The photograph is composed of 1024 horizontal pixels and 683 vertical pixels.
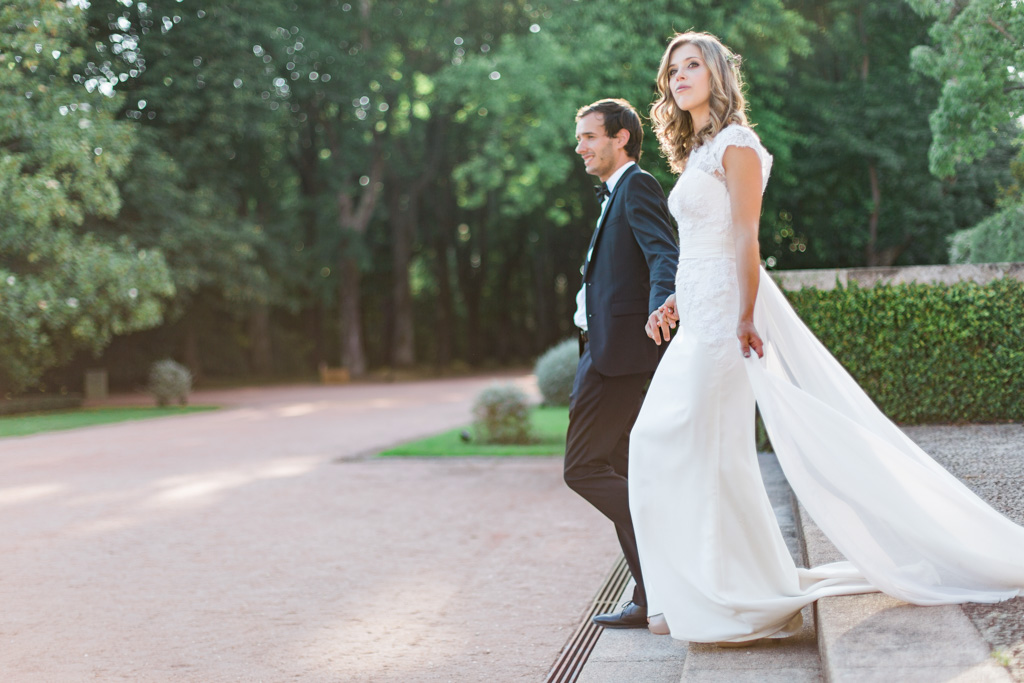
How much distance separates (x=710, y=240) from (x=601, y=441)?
39.8 inches

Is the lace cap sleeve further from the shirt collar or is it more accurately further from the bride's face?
the shirt collar

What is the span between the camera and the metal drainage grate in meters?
3.71

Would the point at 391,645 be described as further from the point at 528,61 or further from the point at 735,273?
the point at 528,61

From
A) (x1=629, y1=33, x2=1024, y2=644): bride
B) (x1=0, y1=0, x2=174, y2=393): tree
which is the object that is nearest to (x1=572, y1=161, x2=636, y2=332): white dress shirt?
(x1=629, y1=33, x2=1024, y2=644): bride

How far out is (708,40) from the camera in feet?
10.9

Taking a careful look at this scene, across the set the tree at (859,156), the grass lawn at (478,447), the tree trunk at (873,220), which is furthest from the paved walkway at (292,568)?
the tree trunk at (873,220)

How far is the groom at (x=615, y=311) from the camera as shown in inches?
152

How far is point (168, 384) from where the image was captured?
22.8 m

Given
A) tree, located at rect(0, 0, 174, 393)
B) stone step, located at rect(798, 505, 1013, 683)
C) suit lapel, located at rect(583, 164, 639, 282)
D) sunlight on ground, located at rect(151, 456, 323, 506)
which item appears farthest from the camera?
tree, located at rect(0, 0, 174, 393)

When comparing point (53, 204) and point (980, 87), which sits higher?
point (53, 204)

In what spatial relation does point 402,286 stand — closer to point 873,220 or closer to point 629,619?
point 873,220

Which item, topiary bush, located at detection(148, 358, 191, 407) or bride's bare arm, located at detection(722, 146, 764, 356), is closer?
bride's bare arm, located at detection(722, 146, 764, 356)

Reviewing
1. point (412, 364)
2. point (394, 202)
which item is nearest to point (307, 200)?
point (394, 202)

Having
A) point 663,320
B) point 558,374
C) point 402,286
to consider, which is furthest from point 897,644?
point 402,286
